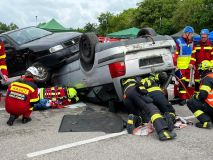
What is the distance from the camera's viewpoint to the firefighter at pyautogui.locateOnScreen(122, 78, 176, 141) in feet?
16.5

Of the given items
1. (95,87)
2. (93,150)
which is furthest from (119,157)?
(95,87)

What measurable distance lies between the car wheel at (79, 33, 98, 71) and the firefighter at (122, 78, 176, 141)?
107cm

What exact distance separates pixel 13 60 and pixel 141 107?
4.86 metres

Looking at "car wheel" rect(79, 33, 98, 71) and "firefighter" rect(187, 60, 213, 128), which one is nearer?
"firefighter" rect(187, 60, 213, 128)

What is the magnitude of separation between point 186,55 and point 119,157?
4292 mm

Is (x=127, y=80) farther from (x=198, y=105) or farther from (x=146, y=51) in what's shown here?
(x=198, y=105)

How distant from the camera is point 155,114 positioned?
5.24 metres

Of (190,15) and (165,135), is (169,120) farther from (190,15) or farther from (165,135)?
(190,15)

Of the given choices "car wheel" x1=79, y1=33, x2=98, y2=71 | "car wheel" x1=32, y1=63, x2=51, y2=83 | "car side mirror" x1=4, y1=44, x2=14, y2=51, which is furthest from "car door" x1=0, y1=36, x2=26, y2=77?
"car wheel" x1=79, y1=33, x2=98, y2=71

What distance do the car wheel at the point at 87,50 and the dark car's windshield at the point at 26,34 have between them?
2697 millimetres

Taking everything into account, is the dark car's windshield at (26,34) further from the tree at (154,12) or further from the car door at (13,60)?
the tree at (154,12)

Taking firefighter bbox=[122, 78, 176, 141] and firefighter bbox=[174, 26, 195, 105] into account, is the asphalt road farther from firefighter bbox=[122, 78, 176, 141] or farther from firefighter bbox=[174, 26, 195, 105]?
firefighter bbox=[174, 26, 195, 105]

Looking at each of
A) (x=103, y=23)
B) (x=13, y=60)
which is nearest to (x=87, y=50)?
(x=13, y=60)

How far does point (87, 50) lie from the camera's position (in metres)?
7.09
